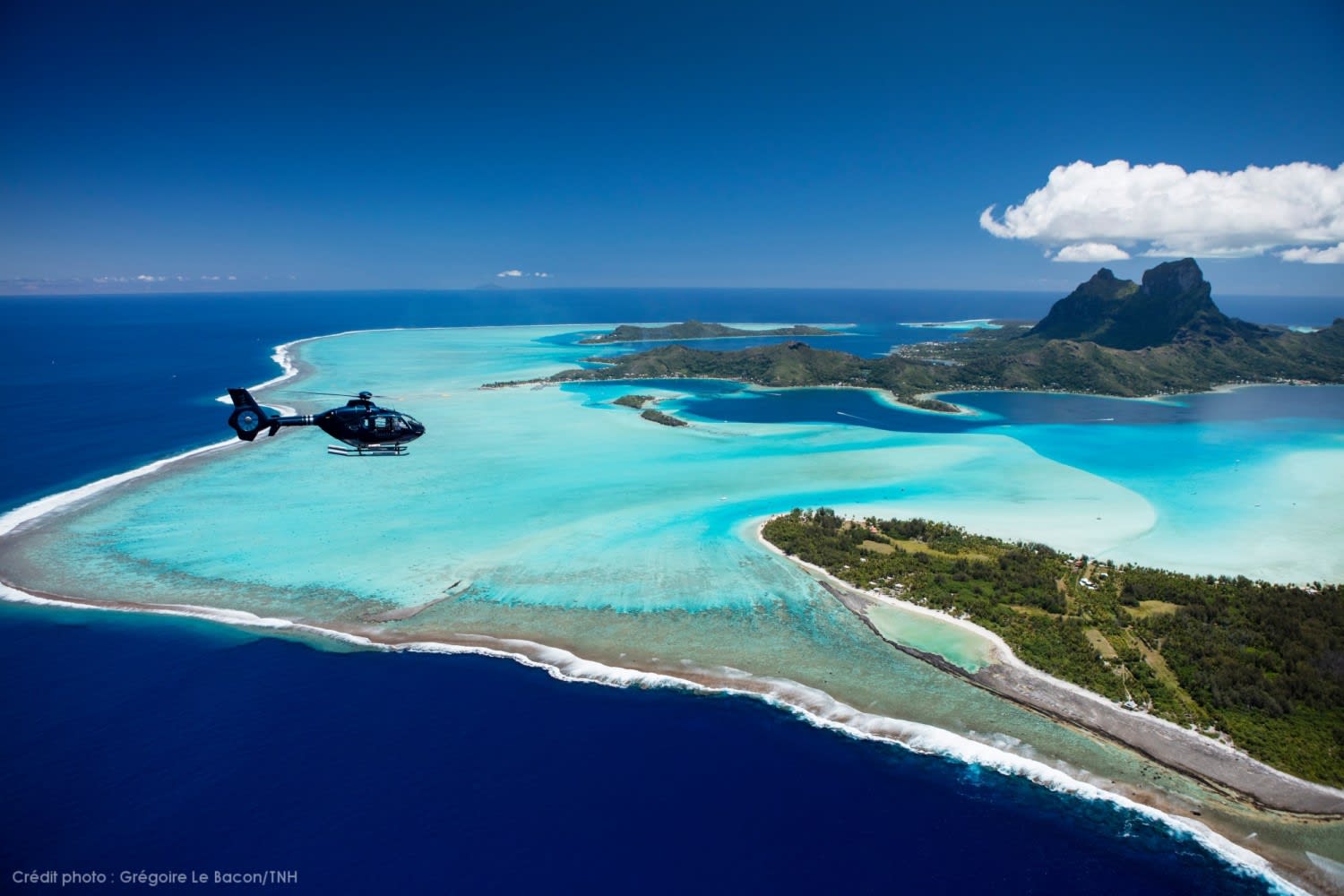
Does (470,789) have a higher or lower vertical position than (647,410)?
lower

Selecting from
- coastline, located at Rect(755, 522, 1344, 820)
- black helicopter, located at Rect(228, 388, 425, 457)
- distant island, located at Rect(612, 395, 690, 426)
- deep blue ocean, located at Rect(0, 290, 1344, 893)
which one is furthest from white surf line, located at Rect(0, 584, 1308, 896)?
distant island, located at Rect(612, 395, 690, 426)

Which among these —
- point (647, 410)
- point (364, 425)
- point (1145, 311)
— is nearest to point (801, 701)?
point (364, 425)

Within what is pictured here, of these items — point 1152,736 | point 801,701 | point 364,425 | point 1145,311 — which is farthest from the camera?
point 1145,311

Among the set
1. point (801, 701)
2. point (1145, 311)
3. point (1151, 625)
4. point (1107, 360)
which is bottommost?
point (801, 701)

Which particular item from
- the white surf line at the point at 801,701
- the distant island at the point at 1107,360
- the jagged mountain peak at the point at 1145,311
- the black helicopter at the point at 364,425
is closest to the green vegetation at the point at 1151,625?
the white surf line at the point at 801,701

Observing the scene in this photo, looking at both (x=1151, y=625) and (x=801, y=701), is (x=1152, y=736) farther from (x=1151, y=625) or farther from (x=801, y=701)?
(x=801, y=701)
